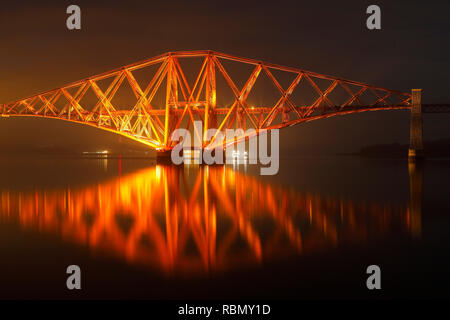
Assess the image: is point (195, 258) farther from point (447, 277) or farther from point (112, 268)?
point (447, 277)

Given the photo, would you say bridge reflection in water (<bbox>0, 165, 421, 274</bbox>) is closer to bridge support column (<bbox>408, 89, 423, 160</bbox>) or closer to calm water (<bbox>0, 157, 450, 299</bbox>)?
calm water (<bbox>0, 157, 450, 299</bbox>)

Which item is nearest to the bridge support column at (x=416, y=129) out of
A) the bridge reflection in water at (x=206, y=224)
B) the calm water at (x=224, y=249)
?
the bridge reflection in water at (x=206, y=224)

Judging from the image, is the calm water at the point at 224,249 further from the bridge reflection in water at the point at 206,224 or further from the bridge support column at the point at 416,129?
the bridge support column at the point at 416,129

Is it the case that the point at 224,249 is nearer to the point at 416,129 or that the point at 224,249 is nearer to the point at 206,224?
the point at 206,224

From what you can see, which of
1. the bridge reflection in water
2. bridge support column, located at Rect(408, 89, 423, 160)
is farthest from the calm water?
bridge support column, located at Rect(408, 89, 423, 160)

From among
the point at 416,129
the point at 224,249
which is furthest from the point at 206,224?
the point at 416,129
